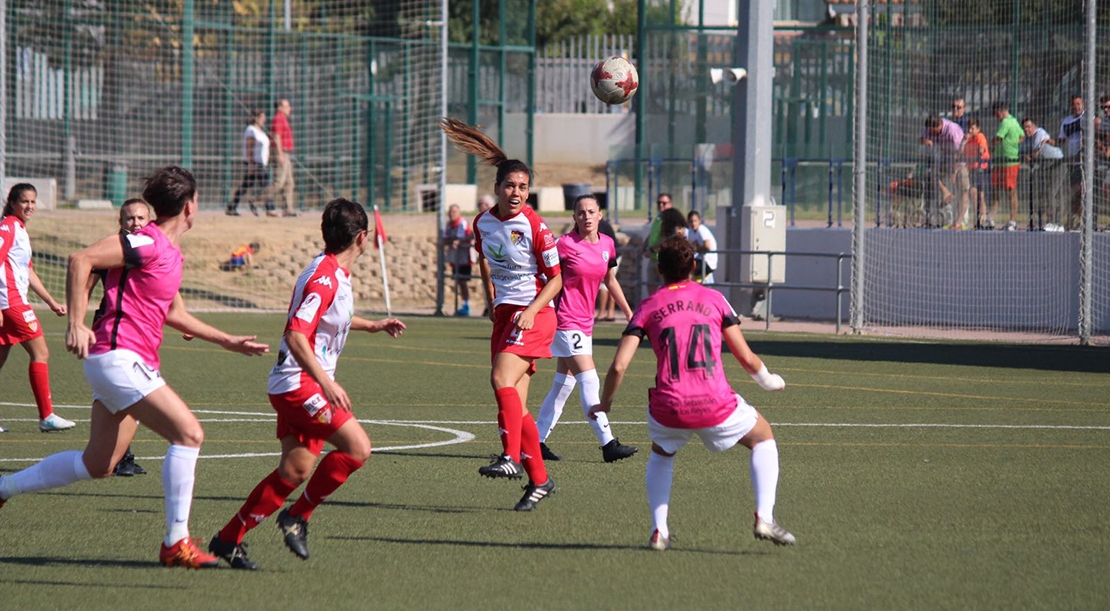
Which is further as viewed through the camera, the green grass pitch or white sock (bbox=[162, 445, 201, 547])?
white sock (bbox=[162, 445, 201, 547])

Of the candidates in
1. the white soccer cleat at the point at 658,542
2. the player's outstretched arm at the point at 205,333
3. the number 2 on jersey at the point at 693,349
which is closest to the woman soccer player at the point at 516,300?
the white soccer cleat at the point at 658,542

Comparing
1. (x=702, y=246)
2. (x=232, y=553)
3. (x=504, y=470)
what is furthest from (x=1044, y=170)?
(x=232, y=553)

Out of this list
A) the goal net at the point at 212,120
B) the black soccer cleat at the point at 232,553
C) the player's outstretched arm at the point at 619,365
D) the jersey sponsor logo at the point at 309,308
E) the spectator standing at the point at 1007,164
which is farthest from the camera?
the goal net at the point at 212,120

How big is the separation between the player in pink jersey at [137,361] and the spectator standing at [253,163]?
22061mm

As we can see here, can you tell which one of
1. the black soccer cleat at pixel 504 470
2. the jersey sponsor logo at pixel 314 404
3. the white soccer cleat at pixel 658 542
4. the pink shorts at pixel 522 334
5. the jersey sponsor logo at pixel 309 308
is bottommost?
the white soccer cleat at pixel 658 542

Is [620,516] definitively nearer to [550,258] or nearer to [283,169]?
[550,258]

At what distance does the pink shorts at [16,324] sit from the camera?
11.6 m

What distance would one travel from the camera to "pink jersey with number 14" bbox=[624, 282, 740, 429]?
7.11 m

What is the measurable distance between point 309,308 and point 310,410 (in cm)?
47

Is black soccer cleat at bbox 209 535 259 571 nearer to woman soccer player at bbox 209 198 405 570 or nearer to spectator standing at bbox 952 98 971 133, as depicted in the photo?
woman soccer player at bbox 209 198 405 570

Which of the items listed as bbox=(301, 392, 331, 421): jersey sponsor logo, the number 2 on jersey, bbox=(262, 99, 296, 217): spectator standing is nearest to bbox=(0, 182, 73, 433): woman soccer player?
bbox=(301, 392, 331, 421): jersey sponsor logo

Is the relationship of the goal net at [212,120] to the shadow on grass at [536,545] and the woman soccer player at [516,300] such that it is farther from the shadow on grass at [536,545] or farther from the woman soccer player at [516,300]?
the shadow on grass at [536,545]

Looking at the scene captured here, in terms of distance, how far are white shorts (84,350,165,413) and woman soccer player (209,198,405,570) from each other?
57cm

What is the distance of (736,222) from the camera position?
23672 millimetres
